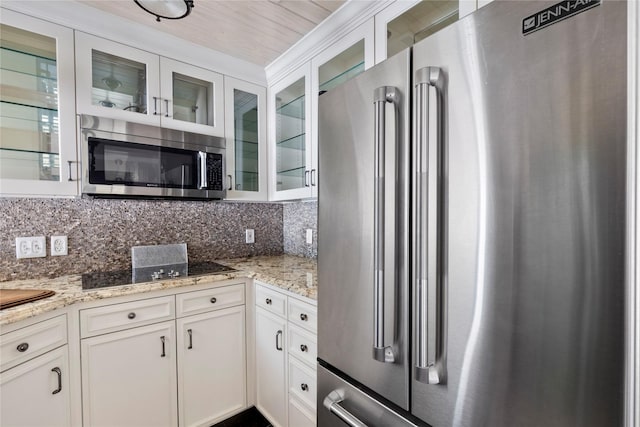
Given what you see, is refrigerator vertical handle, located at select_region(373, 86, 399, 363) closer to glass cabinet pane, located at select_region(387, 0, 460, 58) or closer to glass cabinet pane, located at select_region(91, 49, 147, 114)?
glass cabinet pane, located at select_region(387, 0, 460, 58)

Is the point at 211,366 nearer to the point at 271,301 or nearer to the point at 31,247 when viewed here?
the point at 271,301

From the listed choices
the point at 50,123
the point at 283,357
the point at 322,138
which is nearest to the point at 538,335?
the point at 322,138

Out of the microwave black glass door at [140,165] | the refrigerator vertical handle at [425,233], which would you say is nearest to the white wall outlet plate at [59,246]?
the microwave black glass door at [140,165]

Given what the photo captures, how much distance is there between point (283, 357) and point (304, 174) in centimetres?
108

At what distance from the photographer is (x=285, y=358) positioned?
1.63 metres

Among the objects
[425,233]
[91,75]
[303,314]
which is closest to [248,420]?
[303,314]

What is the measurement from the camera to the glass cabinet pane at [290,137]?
2049 millimetres

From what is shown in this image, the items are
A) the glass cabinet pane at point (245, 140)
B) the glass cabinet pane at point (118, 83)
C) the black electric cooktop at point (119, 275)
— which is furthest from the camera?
the glass cabinet pane at point (245, 140)

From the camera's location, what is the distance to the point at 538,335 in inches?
24.6

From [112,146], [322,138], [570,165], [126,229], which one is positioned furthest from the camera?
[126,229]

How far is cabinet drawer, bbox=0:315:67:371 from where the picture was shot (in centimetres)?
116

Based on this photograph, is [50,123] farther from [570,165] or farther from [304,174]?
[570,165]

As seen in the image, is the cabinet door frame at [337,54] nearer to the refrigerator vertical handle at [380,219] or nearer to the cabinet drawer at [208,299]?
the refrigerator vertical handle at [380,219]

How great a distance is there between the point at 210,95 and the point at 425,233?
6.07 feet
